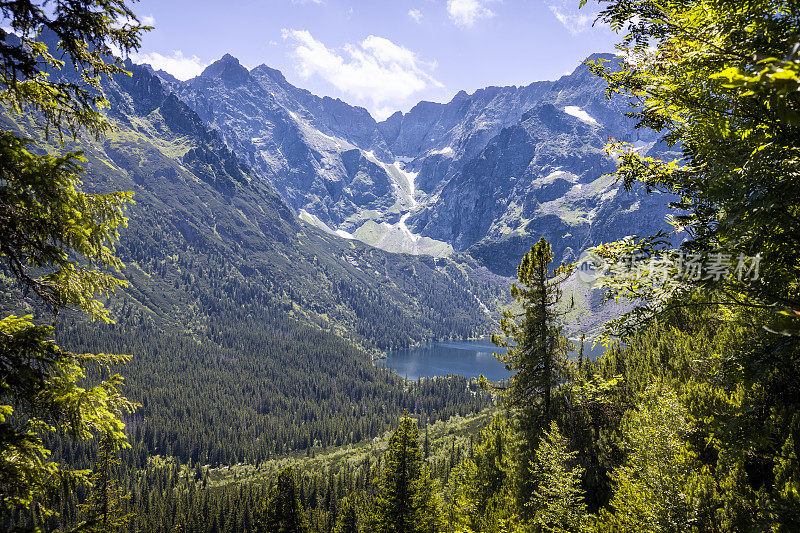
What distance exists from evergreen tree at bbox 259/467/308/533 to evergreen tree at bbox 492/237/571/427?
17135mm

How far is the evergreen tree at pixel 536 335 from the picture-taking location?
19.9 metres

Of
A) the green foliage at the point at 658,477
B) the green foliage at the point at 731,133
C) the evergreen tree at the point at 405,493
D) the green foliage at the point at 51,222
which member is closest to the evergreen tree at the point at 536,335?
the green foliage at the point at 658,477

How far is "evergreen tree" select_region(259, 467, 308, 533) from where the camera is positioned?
90.1 feet

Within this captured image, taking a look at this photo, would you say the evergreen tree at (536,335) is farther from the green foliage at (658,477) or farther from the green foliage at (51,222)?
the green foliage at (51,222)

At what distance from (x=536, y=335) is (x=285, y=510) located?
21.4 meters

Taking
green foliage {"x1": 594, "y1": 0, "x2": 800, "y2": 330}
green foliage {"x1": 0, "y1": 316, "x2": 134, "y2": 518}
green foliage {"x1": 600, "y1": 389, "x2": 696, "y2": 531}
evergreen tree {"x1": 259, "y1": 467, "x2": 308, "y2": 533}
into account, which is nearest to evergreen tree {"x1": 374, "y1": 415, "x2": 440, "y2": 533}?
evergreen tree {"x1": 259, "y1": 467, "x2": 308, "y2": 533}

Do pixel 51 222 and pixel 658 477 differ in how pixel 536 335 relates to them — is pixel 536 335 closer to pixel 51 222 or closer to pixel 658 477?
pixel 658 477

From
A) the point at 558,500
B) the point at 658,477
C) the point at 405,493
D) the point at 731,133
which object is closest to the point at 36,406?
the point at 731,133

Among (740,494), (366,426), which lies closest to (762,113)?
(740,494)

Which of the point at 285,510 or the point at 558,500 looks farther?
the point at 285,510

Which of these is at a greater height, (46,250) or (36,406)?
(46,250)

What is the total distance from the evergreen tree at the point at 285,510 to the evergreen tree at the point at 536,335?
1713 centimetres

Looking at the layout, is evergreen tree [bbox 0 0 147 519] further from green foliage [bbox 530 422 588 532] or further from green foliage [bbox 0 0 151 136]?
green foliage [bbox 530 422 588 532]

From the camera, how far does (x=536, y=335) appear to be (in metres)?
20.5
